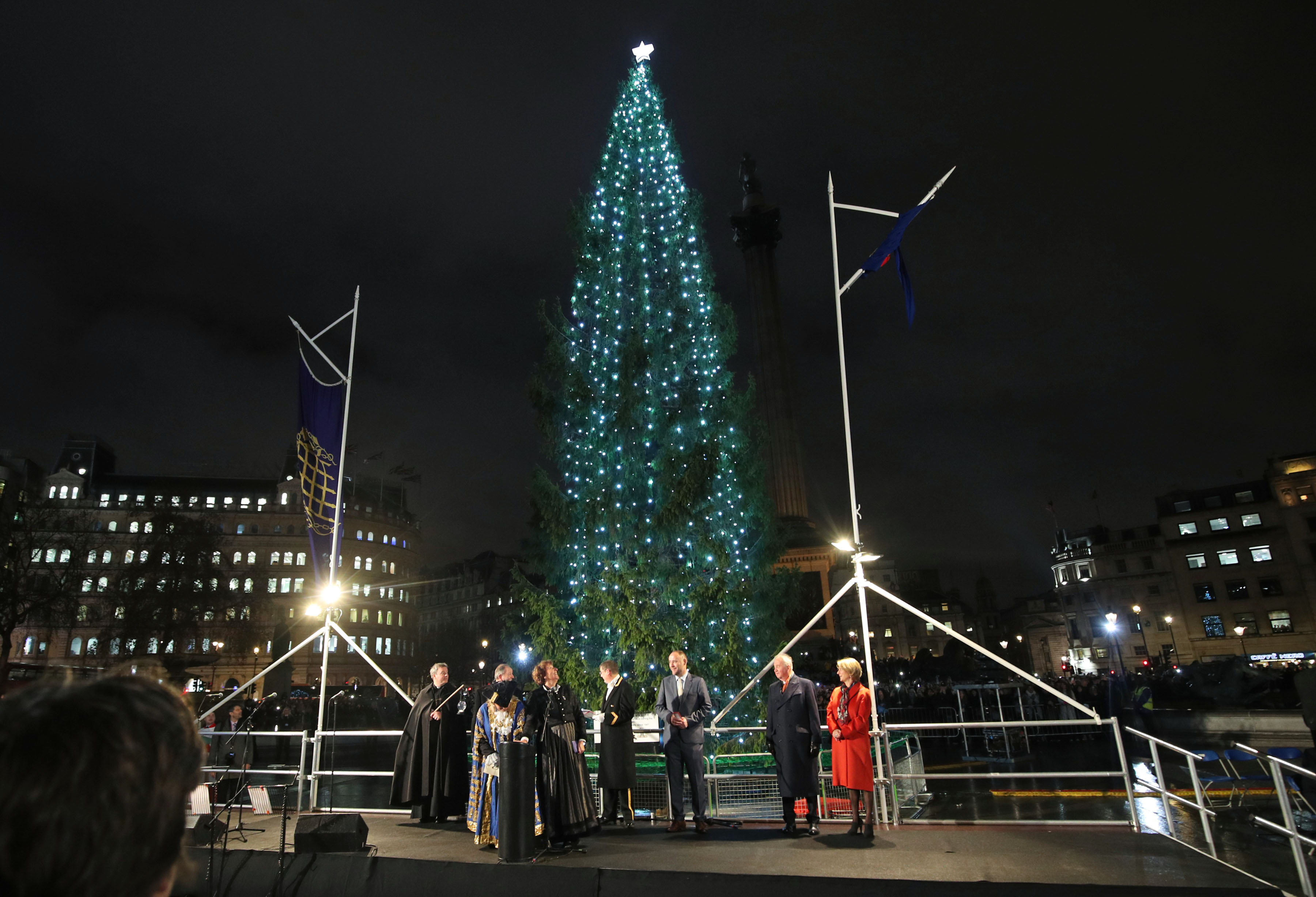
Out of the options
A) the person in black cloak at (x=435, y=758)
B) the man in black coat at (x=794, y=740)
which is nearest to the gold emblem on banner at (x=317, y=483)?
the person in black cloak at (x=435, y=758)

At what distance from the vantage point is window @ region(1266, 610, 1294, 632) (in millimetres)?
61188

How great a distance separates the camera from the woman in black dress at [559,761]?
8156mm

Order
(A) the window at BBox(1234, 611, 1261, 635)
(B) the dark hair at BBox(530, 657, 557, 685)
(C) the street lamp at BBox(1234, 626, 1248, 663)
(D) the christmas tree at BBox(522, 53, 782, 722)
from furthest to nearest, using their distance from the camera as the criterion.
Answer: (A) the window at BBox(1234, 611, 1261, 635)
(C) the street lamp at BBox(1234, 626, 1248, 663)
(D) the christmas tree at BBox(522, 53, 782, 722)
(B) the dark hair at BBox(530, 657, 557, 685)

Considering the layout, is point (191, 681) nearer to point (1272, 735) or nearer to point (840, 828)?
point (840, 828)

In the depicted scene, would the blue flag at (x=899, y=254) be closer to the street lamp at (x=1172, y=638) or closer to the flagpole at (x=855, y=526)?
the flagpole at (x=855, y=526)

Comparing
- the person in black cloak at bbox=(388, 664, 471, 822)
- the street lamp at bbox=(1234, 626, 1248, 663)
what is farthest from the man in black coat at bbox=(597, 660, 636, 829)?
the street lamp at bbox=(1234, 626, 1248, 663)

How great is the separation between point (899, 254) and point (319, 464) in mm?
10108

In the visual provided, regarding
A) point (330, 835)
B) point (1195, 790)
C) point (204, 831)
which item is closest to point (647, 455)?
point (330, 835)

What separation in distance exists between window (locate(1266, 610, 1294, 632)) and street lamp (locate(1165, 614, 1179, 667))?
24.0 feet

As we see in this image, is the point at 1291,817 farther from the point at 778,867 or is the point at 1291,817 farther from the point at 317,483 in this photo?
the point at 317,483

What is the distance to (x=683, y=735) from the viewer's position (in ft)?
29.6

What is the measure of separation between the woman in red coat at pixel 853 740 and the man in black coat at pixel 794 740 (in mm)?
257

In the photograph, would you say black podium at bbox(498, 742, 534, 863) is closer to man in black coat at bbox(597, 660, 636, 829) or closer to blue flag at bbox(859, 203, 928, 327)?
man in black coat at bbox(597, 660, 636, 829)

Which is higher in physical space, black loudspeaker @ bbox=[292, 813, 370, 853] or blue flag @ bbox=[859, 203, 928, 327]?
blue flag @ bbox=[859, 203, 928, 327]
